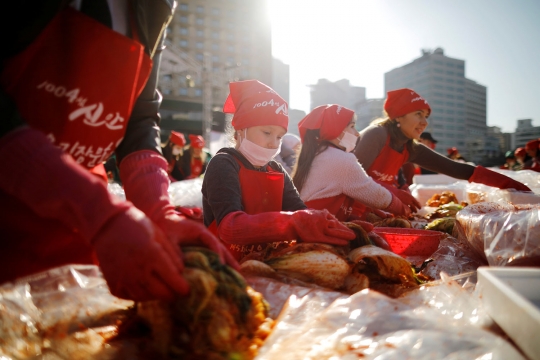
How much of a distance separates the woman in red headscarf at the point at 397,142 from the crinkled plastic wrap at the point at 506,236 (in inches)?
68.0

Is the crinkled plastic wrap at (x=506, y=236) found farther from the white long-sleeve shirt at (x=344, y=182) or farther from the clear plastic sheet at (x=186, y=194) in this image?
the clear plastic sheet at (x=186, y=194)

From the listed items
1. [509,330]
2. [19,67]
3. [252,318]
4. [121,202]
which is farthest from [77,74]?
[509,330]

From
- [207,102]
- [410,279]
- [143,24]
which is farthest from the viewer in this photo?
[207,102]

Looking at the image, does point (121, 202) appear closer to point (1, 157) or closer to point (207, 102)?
point (1, 157)

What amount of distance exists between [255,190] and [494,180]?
2.39 m

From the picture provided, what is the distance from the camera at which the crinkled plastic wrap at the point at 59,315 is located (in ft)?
2.14

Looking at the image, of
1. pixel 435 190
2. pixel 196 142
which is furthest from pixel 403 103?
pixel 196 142

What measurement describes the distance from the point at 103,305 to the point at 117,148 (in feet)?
1.78

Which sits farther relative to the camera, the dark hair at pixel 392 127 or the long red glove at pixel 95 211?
the dark hair at pixel 392 127

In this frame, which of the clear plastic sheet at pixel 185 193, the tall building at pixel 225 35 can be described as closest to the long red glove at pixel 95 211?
the clear plastic sheet at pixel 185 193

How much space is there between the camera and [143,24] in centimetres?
106

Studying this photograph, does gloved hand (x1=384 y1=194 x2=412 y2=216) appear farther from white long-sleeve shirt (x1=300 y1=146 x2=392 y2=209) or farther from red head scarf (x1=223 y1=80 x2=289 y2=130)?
red head scarf (x1=223 y1=80 x2=289 y2=130)

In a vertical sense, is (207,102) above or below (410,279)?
above

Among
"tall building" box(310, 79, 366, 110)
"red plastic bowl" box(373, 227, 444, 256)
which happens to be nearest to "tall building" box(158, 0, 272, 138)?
"tall building" box(310, 79, 366, 110)
